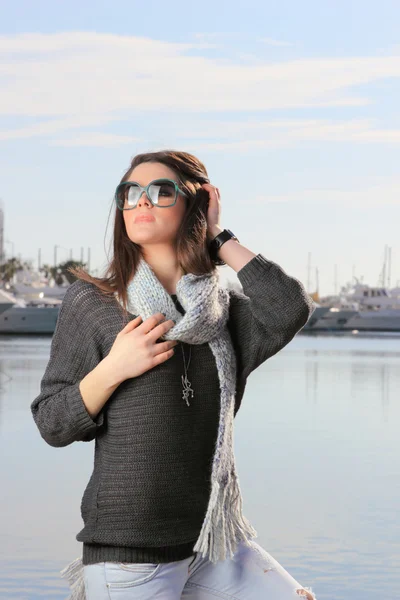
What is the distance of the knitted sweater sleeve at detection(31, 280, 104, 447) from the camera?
2.37 metres

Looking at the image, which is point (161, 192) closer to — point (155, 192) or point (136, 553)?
point (155, 192)

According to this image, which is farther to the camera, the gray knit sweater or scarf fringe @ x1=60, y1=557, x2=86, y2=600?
scarf fringe @ x1=60, y1=557, x2=86, y2=600

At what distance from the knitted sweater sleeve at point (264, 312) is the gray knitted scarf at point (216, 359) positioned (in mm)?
82

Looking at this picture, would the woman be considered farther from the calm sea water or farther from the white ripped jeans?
the calm sea water

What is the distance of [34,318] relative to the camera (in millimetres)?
72812

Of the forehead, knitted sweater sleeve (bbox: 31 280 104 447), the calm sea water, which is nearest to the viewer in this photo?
knitted sweater sleeve (bbox: 31 280 104 447)

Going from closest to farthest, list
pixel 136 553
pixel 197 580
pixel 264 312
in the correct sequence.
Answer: pixel 136 553 < pixel 197 580 < pixel 264 312

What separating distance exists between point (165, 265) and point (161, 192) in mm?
156

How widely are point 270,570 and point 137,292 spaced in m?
0.62

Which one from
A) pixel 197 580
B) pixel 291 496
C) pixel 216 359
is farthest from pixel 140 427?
pixel 291 496

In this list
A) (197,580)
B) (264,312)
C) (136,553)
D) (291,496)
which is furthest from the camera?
(291,496)

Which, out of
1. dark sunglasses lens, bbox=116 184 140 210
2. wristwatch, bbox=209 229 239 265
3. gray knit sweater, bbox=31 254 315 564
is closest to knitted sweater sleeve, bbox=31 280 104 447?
gray knit sweater, bbox=31 254 315 564

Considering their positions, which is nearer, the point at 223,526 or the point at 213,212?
the point at 223,526

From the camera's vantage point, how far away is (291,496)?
755 centimetres
